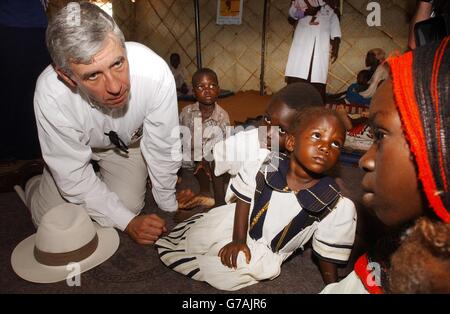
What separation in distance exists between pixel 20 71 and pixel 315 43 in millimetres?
2621

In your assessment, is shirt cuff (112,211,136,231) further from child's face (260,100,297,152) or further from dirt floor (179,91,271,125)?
dirt floor (179,91,271,125)

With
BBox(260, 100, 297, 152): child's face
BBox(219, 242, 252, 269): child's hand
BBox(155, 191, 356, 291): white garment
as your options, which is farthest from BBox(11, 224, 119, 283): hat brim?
BBox(260, 100, 297, 152): child's face

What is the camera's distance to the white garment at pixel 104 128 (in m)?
1.20

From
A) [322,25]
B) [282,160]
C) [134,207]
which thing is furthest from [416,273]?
[322,25]

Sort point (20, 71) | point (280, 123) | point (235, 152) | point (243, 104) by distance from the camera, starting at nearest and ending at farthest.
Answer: point (280, 123), point (235, 152), point (20, 71), point (243, 104)

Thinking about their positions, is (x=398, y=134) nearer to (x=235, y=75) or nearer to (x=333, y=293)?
(x=333, y=293)

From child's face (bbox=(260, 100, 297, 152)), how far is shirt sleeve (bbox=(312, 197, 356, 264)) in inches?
14.1

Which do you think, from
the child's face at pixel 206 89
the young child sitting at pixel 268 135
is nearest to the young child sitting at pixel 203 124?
the child's face at pixel 206 89

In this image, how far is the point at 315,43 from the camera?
3.21 meters

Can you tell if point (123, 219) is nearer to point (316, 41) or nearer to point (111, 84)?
point (111, 84)

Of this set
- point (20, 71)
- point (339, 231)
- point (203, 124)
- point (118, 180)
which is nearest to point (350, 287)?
point (339, 231)

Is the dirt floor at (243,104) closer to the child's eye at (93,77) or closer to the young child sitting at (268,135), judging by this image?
the young child sitting at (268,135)

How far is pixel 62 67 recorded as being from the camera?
1045 mm

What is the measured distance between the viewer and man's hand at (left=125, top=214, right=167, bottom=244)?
1277 millimetres
